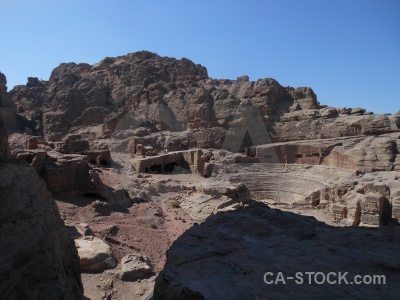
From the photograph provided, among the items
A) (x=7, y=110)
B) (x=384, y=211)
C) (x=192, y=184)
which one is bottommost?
(x=192, y=184)

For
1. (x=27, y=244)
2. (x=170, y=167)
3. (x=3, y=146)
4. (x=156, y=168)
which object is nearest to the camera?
(x=27, y=244)

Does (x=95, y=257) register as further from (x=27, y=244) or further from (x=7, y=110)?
(x=7, y=110)

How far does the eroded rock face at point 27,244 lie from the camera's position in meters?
3.36

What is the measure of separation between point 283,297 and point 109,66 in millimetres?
54900

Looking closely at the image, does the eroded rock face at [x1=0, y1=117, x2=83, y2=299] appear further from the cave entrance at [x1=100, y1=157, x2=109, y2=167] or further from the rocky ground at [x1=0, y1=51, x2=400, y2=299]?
the cave entrance at [x1=100, y1=157, x2=109, y2=167]

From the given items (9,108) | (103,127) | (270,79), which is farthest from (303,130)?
(9,108)

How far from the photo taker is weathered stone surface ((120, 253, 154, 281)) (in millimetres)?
7738

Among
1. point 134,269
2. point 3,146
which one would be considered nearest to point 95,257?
point 134,269

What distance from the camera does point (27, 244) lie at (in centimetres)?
362

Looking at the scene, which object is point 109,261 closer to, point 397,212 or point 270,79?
point 397,212

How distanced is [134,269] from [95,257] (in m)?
1.05

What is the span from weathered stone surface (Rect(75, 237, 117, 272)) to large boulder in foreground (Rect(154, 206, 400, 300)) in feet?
15.5

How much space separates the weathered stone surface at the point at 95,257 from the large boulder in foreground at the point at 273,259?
4721 millimetres

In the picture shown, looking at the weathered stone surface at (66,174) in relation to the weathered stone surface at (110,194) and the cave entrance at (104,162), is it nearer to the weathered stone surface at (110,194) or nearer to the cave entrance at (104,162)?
the weathered stone surface at (110,194)
